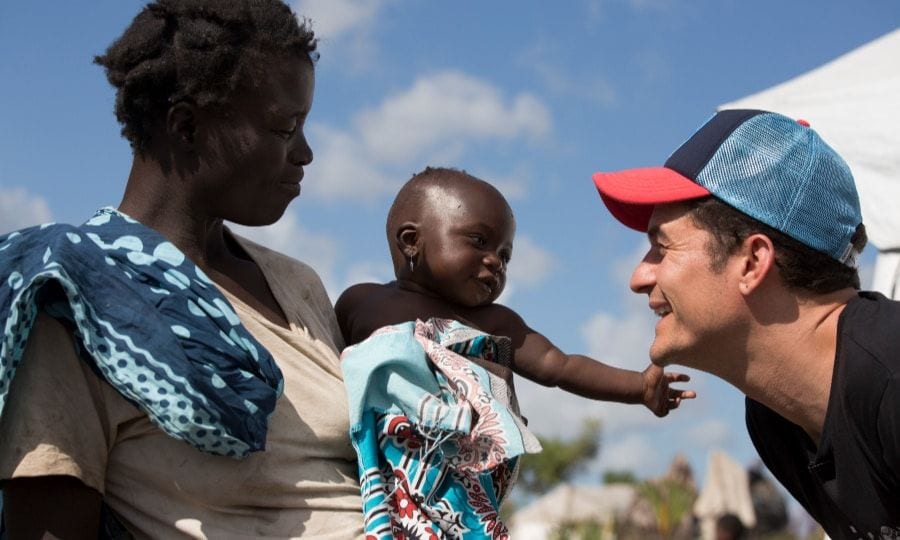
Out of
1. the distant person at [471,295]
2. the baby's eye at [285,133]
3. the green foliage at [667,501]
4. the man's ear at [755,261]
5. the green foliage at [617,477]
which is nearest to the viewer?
the baby's eye at [285,133]

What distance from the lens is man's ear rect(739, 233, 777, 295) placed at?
283 centimetres

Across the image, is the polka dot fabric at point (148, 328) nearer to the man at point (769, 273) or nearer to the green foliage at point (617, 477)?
the man at point (769, 273)

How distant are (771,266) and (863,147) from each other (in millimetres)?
1439

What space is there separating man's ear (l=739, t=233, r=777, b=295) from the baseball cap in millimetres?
55

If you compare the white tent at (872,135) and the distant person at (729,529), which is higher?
the white tent at (872,135)

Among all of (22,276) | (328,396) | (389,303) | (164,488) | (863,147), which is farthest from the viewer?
(863,147)

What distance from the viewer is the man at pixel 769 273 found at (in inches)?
110

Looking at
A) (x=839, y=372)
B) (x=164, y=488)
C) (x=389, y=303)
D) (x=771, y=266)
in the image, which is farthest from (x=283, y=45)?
(x=839, y=372)

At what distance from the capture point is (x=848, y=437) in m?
2.66

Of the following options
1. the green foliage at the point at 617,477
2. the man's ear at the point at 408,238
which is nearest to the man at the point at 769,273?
the man's ear at the point at 408,238

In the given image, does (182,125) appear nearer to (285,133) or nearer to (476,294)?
(285,133)

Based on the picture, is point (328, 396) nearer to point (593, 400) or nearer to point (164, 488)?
point (164, 488)

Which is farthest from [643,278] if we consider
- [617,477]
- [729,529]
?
[617,477]

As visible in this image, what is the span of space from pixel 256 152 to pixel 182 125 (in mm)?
185
